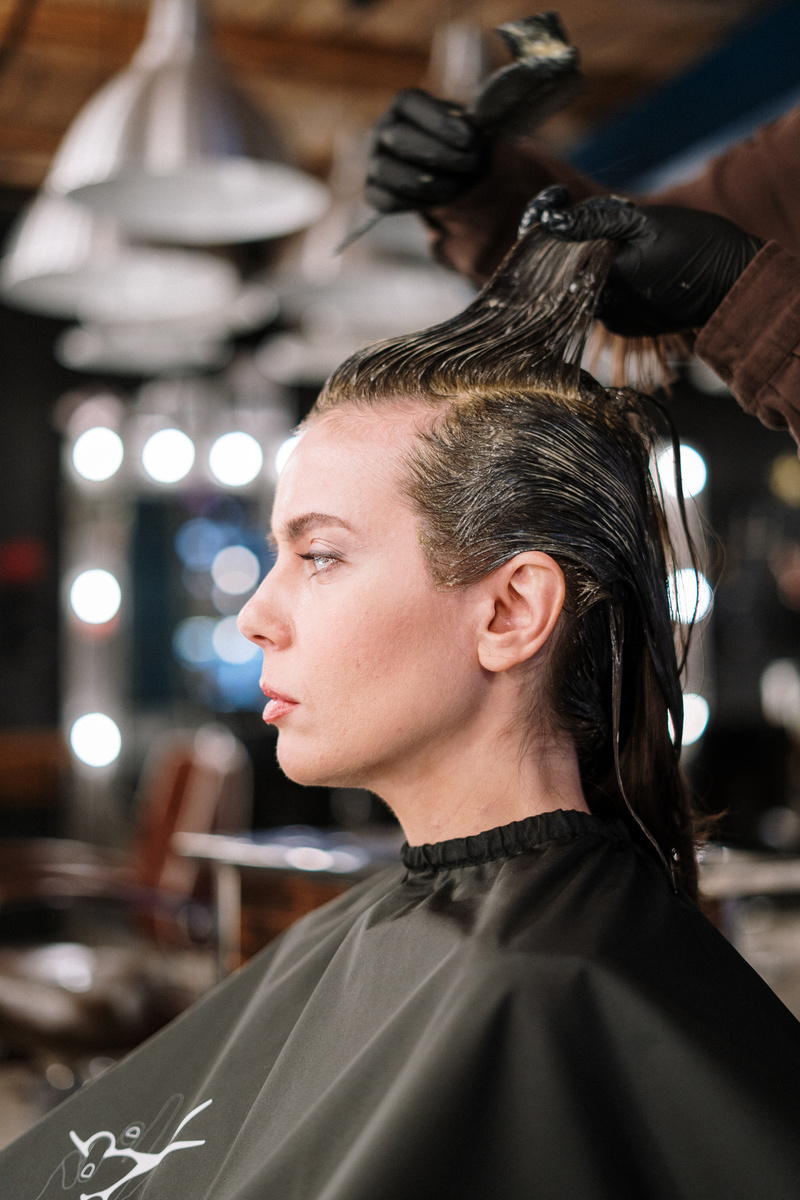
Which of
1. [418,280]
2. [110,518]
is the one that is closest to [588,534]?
[418,280]

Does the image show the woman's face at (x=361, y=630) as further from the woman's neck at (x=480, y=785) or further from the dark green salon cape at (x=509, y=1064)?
the dark green salon cape at (x=509, y=1064)

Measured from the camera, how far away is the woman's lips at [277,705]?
1.06 metres

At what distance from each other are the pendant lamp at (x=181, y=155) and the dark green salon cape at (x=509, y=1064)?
1773 mm

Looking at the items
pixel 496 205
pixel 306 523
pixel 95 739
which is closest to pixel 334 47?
pixel 496 205

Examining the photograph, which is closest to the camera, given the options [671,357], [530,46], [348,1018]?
[348,1018]

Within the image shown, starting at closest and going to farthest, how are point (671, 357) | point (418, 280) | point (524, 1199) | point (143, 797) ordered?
point (524, 1199)
point (671, 357)
point (418, 280)
point (143, 797)

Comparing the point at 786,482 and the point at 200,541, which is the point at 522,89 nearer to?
the point at 200,541

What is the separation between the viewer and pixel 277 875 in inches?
111

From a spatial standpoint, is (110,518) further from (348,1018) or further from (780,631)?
(348,1018)

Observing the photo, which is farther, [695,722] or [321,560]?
[695,722]

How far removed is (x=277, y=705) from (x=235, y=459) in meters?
6.56

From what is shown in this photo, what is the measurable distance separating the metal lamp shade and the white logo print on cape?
7.51 ft

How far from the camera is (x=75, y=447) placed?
23.0 feet

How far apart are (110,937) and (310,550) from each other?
5922mm
